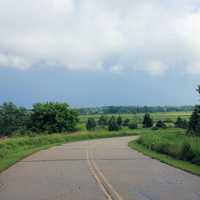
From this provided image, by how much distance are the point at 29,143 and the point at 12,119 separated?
35434 millimetres

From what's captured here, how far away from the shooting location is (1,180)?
604 inches

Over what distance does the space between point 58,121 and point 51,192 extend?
182ft

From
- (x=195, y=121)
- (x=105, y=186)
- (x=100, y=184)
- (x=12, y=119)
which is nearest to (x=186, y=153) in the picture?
(x=100, y=184)

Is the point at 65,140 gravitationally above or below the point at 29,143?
below

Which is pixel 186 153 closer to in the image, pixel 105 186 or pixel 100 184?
pixel 100 184

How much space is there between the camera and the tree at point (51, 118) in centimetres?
6750

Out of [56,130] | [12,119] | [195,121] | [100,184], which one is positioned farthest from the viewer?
[12,119]

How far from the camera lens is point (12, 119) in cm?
7900

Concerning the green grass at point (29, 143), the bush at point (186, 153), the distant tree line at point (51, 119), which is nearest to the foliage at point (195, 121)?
the green grass at point (29, 143)

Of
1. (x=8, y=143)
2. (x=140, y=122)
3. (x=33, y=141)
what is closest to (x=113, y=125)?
(x=140, y=122)

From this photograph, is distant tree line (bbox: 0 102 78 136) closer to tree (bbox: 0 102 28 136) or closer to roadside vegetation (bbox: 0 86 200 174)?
roadside vegetation (bbox: 0 86 200 174)

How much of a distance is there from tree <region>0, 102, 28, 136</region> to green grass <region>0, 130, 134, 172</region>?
648 inches

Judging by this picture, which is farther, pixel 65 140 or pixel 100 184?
pixel 65 140

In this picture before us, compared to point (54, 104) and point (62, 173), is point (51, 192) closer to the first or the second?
point (62, 173)
